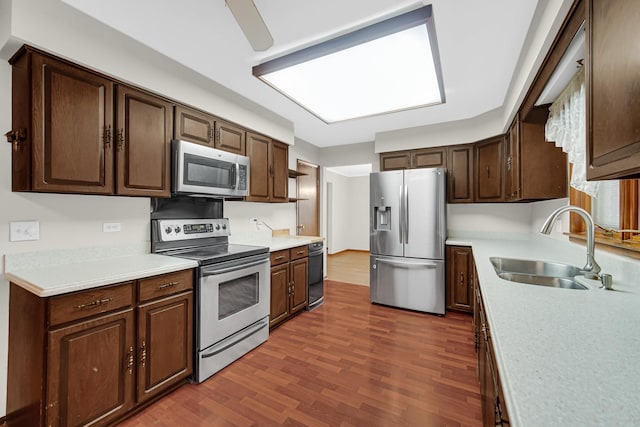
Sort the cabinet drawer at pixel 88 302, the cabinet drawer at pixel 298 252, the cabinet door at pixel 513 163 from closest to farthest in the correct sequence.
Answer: the cabinet drawer at pixel 88 302 → the cabinet door at pixel 513 163 → the cabinet drawer at pixel 298 252

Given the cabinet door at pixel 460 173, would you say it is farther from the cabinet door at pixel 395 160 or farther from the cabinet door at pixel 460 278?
the cabinet door at pixel 460 278

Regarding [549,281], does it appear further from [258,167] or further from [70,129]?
[70,129]

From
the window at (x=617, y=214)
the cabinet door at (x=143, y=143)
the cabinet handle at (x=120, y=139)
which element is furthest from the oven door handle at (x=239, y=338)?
the window at (x=617, y=214)

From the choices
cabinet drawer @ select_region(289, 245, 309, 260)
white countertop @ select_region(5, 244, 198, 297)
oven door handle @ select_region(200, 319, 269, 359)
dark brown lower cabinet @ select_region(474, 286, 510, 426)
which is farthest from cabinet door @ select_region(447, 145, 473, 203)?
white countertop @ select_region(5, 244, 198, 297)

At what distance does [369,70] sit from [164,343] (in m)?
2.46

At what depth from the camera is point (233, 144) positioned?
272 cm

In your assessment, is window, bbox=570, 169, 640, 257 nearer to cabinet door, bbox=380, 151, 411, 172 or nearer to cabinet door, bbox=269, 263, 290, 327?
cabinet door, bbox=380, 151, 411, 172

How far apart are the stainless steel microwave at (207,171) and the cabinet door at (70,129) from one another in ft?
1.44

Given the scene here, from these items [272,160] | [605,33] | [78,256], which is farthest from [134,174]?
[605,33]

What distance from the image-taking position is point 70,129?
1.63 metres

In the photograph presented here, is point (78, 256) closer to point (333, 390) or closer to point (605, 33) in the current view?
point (333, 390)

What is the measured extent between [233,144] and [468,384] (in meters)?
2.84

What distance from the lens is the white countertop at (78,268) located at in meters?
1.35

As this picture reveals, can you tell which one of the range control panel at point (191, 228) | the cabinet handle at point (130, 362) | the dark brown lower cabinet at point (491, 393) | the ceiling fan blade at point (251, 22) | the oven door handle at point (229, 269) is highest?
the ceiling fan blade at point (251, 22)
